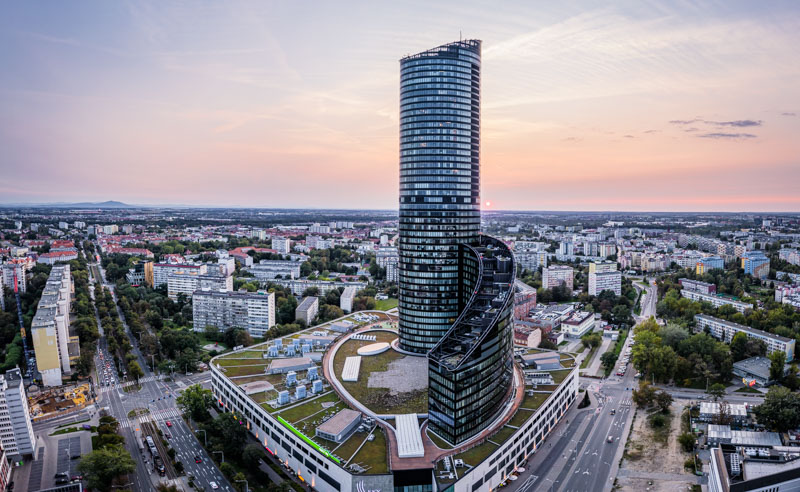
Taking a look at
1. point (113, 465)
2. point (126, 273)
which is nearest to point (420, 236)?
point (113, 465)

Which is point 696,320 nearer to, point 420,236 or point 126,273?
point 420,236

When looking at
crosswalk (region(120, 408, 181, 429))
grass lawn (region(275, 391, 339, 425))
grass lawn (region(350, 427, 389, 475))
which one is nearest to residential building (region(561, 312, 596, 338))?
grass lawn (region(275, 391, 339, 425))

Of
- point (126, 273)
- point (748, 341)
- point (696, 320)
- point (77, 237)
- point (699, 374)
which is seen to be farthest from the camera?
point (77, 237)

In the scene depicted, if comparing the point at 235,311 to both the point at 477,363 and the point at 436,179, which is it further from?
the point at 477,363

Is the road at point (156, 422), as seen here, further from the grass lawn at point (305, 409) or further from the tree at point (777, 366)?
the tree at point (777, 366)

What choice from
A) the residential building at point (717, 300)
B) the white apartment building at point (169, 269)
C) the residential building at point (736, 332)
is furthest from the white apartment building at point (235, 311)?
the residential building at point (717, 300)

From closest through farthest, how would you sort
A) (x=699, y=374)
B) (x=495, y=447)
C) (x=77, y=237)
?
(x=495, y=447), (x=699, y=374), (x=77, y=237)

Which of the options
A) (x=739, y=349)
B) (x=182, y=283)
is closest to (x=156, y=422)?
(x=182, y=283)
